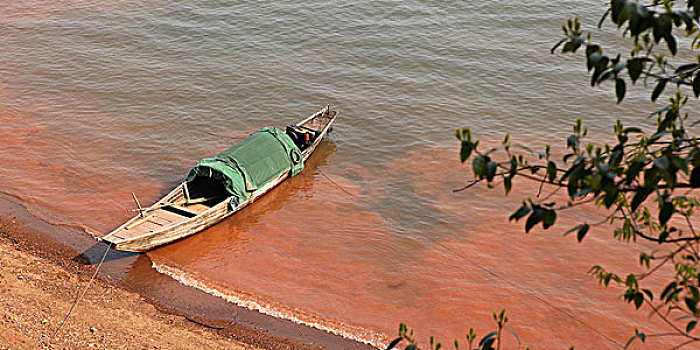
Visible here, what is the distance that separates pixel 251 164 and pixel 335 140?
564 centimetres

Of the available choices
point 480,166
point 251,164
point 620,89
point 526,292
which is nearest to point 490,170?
point 480,166

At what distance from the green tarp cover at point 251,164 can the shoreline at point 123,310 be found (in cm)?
315

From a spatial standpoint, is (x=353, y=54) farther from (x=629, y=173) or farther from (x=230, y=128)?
(x=629, y=173)

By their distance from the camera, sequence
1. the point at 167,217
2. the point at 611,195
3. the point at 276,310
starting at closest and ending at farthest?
the point at 611,195 → the point at 276,310 → the point at 167,217

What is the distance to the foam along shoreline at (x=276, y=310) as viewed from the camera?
46.0ft

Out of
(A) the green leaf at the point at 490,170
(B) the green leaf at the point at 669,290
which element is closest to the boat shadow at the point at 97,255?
(A) the green leaf at the point at 490,170

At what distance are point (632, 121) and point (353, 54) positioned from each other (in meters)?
13.9

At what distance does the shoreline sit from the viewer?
41.2 feet

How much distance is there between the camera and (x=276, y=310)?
14.8m

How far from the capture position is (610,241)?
687 inches

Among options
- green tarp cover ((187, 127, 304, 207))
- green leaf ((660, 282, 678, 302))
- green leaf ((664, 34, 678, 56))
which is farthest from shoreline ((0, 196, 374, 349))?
green leaf ((664, 34, 678, 56))

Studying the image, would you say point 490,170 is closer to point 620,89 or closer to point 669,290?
point 620,89

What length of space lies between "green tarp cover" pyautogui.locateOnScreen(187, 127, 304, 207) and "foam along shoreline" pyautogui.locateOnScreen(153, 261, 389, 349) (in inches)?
114

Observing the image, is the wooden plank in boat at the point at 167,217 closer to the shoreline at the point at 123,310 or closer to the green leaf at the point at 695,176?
the shoreline at the point at 123,310
